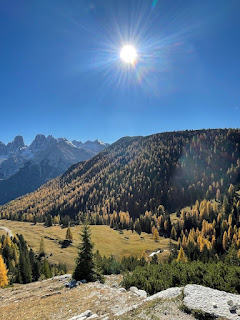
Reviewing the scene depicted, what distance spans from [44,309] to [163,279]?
610 inches

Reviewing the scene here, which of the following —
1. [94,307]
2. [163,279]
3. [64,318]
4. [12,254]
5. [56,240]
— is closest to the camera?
[64,318]

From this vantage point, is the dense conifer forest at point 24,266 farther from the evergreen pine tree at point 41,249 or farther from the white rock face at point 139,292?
the white rock face at point 139,292

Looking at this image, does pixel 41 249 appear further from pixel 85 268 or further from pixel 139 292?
pixel 139 292

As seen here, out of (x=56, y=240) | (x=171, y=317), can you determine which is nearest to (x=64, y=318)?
(x=171, y=317)

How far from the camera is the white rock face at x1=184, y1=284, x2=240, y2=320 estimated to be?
1535 centimetres

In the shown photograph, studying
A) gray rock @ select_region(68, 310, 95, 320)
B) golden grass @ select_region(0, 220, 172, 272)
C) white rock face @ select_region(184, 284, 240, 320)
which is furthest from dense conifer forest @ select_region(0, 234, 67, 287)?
white rock face @ select_region(184, 284, 240, 320)

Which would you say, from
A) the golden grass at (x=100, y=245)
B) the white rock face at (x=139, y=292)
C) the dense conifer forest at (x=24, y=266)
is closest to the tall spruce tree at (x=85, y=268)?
the white rock face at (x=139, y=292)

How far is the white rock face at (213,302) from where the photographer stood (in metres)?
15.3

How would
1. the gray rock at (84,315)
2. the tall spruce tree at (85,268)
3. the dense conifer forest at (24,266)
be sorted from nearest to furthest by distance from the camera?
the gray rock at (84,315), the tall spruce tree at (85,268), the dense conifer forest at (24,266)

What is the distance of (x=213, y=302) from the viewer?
16.8 m

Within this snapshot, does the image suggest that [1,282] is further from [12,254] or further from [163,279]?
[163,279]

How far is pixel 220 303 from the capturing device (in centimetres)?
1667

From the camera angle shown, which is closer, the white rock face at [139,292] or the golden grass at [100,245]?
the white rock face at [139,292]

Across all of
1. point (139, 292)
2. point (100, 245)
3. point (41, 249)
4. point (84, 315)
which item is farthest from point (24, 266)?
point (100, 245)
